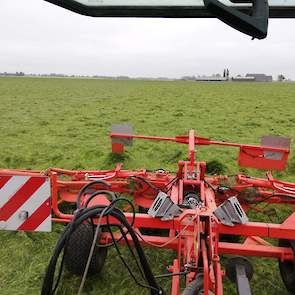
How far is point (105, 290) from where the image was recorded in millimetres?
2938

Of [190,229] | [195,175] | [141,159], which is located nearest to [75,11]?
[190,229]

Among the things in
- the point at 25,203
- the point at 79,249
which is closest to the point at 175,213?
the point at 79,249

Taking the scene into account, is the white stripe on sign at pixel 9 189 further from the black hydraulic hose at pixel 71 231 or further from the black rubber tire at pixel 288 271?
the black rubber tire at pixel 288 271

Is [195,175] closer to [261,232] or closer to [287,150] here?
[261,232]

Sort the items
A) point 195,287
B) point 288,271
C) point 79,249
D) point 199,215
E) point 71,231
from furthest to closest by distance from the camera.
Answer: point 288,271 → point 79,249 → point 199,215 → point 195,287 → point 71,231

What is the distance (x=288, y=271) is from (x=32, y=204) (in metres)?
1.93

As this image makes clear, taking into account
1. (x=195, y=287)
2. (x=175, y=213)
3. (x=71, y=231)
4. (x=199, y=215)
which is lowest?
(x=195, y=287)

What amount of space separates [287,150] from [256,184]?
0.91 m

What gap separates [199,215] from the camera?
2496mm

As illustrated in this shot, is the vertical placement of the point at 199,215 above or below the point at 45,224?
above

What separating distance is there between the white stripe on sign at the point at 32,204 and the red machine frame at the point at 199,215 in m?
0.33

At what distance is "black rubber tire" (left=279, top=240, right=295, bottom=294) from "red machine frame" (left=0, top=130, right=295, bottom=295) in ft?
0.28

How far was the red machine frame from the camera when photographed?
2.29m

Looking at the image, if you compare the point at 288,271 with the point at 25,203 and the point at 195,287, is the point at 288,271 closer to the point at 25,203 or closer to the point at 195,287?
the point at 195,287
